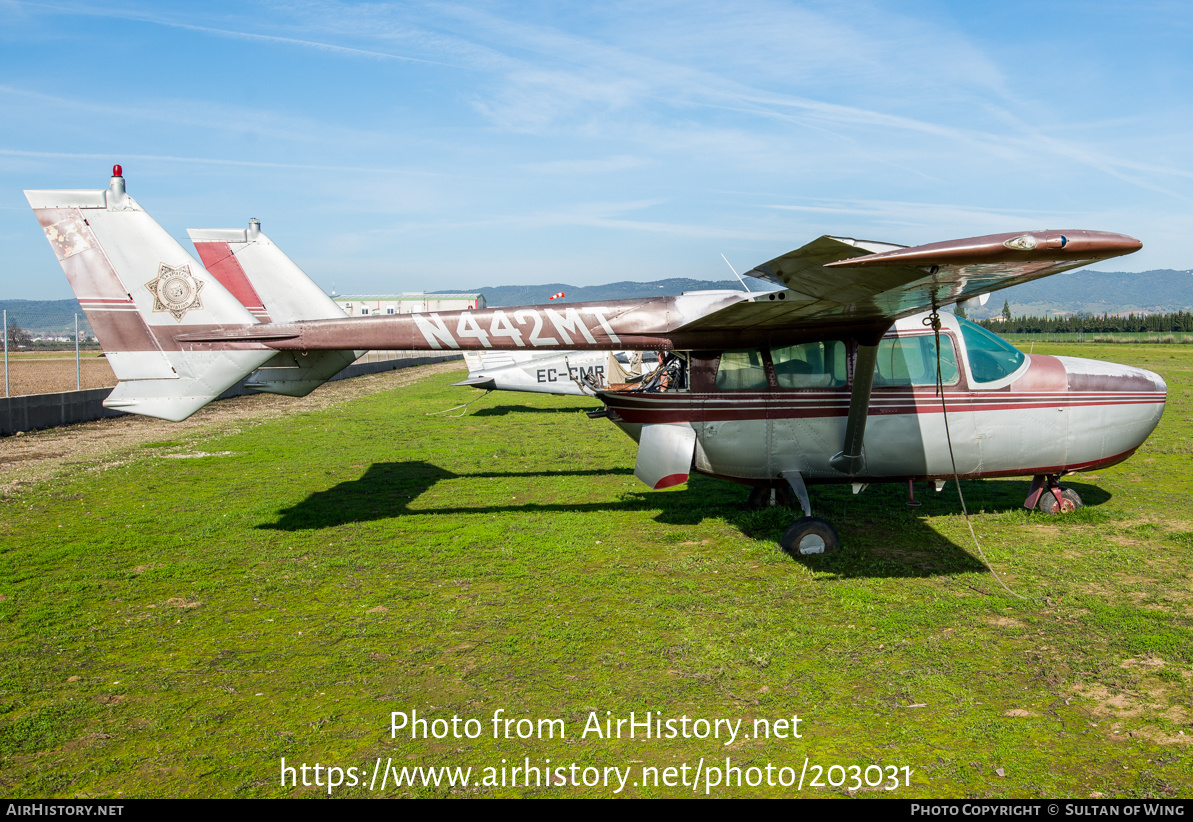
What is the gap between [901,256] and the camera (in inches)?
218

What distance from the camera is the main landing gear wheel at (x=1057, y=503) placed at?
31.7 ft

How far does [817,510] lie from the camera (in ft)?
33.4

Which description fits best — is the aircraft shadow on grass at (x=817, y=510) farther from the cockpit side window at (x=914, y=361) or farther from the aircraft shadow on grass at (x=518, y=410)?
the aircraft shadow on grass at (x=518, y=410)

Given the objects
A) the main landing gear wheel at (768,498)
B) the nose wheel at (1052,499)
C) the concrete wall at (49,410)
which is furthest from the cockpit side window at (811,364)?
the concrete wall at (49,410)

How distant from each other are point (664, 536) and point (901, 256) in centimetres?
473

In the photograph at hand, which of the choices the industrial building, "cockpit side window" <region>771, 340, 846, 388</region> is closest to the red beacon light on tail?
"cockpit side window" <region>771, 340, 846, 388</region>

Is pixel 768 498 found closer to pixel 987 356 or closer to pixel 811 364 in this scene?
pixel 811 364

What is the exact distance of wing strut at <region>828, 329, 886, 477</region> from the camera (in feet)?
27.3

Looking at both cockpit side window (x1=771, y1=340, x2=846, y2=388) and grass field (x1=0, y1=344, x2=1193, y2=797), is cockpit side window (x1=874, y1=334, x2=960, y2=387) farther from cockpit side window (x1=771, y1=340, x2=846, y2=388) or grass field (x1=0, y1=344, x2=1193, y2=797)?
grass field (x1=0, y1=344, x2=1193, y2=797)

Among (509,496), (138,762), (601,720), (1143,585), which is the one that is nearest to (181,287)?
(509,496)

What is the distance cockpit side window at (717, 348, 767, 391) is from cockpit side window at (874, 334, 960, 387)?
1.39m

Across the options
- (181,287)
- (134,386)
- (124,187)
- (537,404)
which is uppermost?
(124,187)

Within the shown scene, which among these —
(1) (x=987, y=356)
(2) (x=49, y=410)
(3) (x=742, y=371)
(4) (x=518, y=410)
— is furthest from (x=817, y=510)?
(2) (x=49, y=410)

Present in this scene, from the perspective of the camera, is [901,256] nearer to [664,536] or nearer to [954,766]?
[954,766]
